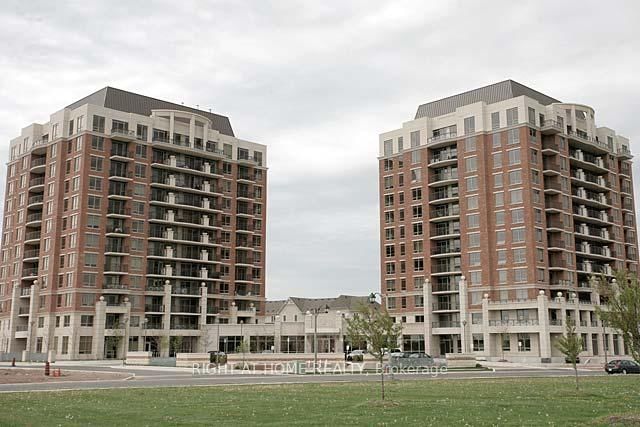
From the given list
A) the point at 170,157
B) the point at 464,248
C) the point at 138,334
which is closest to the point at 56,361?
the point at 138,334

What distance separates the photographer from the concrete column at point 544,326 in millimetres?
87188

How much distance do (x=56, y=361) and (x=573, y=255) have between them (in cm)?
7126

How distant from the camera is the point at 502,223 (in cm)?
9762

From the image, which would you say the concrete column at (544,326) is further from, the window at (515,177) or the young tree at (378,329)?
the young tree at (378,329)

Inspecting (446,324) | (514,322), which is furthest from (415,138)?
(514,322)

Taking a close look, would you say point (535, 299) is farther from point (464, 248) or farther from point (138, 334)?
point (138, 334)

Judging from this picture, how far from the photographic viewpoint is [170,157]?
10769 cm

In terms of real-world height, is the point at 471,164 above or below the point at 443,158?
below

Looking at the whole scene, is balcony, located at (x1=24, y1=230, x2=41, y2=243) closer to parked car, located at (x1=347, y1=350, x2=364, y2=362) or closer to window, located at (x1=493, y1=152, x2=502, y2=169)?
parked car, located at (x1=347, y1=350, x2=364, y2=362)

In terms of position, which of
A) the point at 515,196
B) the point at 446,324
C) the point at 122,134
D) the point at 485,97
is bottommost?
the point at 446,324

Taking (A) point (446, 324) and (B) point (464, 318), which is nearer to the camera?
(B) point (464, 318)

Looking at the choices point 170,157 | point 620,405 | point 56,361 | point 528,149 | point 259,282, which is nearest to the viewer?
point 620,405

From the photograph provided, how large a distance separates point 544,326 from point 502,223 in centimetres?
1626

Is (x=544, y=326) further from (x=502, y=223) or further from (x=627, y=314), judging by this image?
(x=627, y=314)
